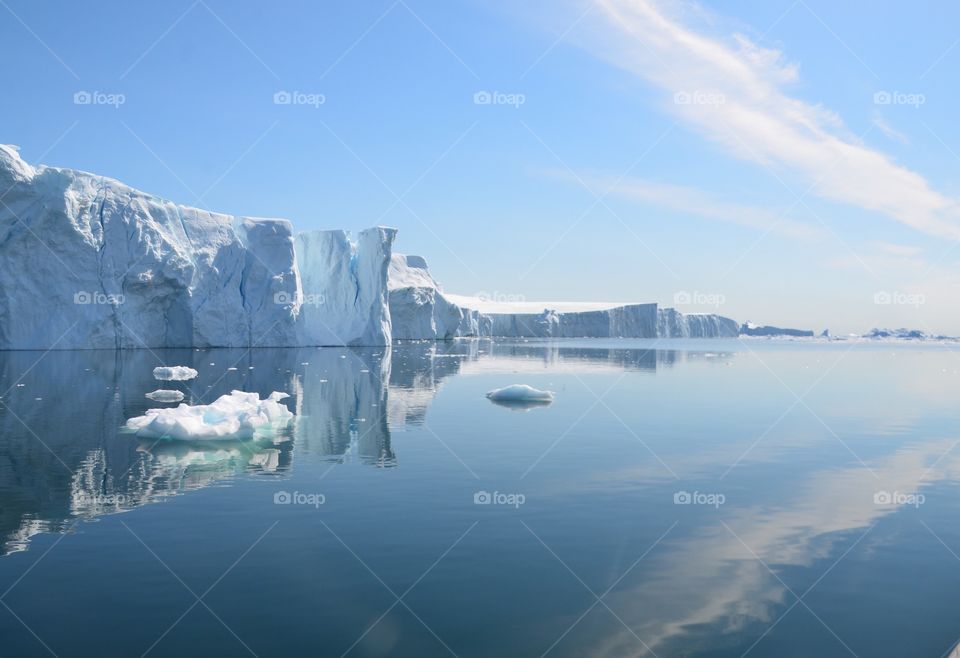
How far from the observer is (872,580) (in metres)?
6.39

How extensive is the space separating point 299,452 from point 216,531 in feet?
14.3

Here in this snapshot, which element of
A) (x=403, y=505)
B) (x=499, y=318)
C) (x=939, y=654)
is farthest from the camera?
(x=499, y=318)

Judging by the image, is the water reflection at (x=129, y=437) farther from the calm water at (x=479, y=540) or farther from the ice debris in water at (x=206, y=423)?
the ice debris in water at (x=206, y=423)

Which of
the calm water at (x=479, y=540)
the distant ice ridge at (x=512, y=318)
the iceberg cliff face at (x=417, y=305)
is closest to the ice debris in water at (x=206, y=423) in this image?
the calm water at (x=479, y=540)

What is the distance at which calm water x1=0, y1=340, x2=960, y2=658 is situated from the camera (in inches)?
202

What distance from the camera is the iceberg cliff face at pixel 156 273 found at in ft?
118

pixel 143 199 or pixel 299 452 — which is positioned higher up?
pixel 143 199

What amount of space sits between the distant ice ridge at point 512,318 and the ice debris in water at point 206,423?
58.9 metres

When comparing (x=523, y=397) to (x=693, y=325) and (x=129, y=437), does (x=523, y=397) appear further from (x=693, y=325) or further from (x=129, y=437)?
(x=693, y=325)

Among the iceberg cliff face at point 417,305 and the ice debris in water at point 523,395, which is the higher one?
the iceberg cliff face at point 417,305

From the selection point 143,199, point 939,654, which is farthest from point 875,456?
point 143,199

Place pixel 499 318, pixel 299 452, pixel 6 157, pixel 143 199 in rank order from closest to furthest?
pixel 299 452 → pixel 6 157 → pixel 143 199 → pixel 499 318

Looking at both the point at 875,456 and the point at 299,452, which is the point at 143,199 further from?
the point at 875,456

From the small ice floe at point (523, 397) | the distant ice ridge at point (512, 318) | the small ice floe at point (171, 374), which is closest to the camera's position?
the small ice floe at point (523, 397)
